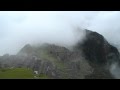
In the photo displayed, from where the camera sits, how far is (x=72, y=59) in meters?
122

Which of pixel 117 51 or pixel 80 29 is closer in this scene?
pixel 117 51

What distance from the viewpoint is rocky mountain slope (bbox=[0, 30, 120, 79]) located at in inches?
3903

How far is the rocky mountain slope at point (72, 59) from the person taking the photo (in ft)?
325

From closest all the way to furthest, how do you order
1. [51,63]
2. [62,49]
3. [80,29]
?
[51,63] → [62,49] → [80,29]

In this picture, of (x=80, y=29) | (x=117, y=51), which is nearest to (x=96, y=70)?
(x=117, y=51)

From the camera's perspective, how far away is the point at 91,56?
13225cm

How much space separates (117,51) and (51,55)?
43938 mm
